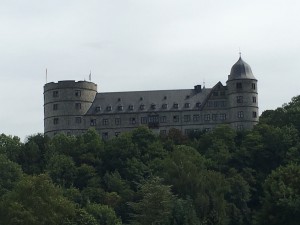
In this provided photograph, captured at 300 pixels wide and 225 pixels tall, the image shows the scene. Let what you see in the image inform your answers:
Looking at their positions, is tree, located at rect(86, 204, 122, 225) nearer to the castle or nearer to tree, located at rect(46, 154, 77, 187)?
tree, located at rect(46, 154, 77, 187)

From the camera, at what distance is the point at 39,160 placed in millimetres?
140250

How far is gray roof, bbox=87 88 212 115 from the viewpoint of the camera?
6166 inches

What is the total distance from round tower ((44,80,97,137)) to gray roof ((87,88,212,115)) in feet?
7.69

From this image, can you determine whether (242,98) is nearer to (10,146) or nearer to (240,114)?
(240,114)

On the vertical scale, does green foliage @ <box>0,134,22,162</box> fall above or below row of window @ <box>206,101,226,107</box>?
below

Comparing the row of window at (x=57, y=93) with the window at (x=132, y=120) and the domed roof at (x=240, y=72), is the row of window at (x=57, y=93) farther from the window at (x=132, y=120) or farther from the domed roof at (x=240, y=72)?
the domed roof at (x=240, y=72)

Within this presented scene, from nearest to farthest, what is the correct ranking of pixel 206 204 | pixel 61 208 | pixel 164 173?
1. pixel 61 208
2. pixel 206 204
3. pixel 164 173

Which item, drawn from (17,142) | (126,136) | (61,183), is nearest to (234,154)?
(126,136)

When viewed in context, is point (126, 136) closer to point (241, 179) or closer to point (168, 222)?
point (241, 179)

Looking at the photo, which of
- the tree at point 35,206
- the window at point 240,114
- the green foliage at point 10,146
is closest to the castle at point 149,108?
the window at point 240,114

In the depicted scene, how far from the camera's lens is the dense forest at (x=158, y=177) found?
92.8 metres

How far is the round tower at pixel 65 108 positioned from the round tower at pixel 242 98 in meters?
27.0

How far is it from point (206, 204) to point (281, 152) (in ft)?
106

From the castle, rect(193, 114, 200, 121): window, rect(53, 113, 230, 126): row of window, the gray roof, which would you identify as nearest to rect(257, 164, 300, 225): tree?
the castle
